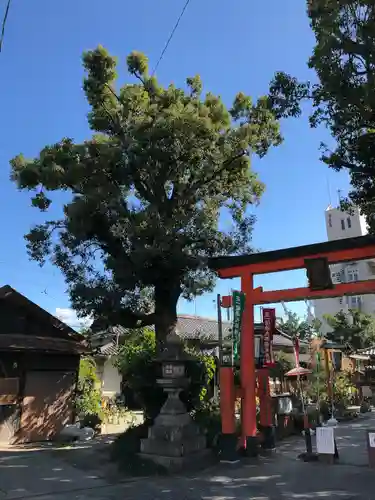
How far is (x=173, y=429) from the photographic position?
11016mm

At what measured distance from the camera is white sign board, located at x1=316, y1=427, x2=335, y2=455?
34.9 feet

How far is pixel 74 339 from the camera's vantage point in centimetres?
1738

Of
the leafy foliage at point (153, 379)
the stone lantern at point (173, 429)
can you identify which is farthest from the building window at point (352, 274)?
the stone lantern at point (173, 429)

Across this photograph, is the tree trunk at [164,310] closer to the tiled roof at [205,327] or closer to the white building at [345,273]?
the tiled roof at [205,327]

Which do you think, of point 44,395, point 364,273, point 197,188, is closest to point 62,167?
point 197,188

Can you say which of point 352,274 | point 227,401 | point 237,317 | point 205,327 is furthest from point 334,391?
point 352,274

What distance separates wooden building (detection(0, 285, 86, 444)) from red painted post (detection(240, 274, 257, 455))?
7453mm

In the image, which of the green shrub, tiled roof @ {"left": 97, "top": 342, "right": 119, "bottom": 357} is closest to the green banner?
the green shrub

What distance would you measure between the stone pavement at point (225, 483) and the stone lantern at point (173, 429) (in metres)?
0.67

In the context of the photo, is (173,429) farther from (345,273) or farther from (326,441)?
(345,273)

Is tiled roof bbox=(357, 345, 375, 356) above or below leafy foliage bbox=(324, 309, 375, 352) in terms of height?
below

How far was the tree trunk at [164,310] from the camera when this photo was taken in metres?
13.3

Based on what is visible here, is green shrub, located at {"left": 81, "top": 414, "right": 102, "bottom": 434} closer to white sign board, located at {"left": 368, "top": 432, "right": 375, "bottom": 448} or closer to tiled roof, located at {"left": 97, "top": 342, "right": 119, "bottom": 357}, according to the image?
tiled roof, located at {"left": 97, "top": 342, "right": 119, "bottom": 357}

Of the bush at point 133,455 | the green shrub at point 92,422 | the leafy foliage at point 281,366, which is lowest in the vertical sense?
the bush at point 133,455
